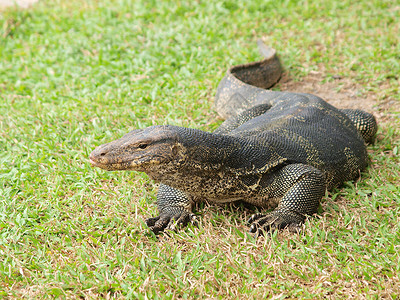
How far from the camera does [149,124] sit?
211 inches

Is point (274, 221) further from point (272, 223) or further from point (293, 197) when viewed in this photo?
point (293, 197)

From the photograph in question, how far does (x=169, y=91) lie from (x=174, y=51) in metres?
1.22

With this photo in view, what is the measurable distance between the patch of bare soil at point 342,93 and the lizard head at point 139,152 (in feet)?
10.6

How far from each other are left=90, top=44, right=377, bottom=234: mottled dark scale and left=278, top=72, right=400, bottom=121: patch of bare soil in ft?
2.95

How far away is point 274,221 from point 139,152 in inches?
50.0

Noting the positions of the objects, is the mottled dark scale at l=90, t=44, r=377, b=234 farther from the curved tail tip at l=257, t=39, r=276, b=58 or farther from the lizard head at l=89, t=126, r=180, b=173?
the curved tail tip at l=257, t=39, r=276, b=58

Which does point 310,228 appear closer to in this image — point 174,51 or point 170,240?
point 170,240

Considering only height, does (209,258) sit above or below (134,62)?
below

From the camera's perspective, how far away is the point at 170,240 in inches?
141

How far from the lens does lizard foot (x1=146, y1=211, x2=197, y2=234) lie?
3.73 m

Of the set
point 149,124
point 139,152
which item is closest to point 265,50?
point 149,124

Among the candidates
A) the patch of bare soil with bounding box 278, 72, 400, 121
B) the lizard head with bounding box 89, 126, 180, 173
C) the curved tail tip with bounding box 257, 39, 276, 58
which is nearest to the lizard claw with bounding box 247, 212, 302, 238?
the lizard head with bounding box 89, 126, 180, 173

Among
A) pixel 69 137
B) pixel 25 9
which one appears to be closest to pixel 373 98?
pixel 69 137

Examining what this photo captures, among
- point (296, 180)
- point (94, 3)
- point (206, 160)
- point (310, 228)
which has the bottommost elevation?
point (310, 228)
